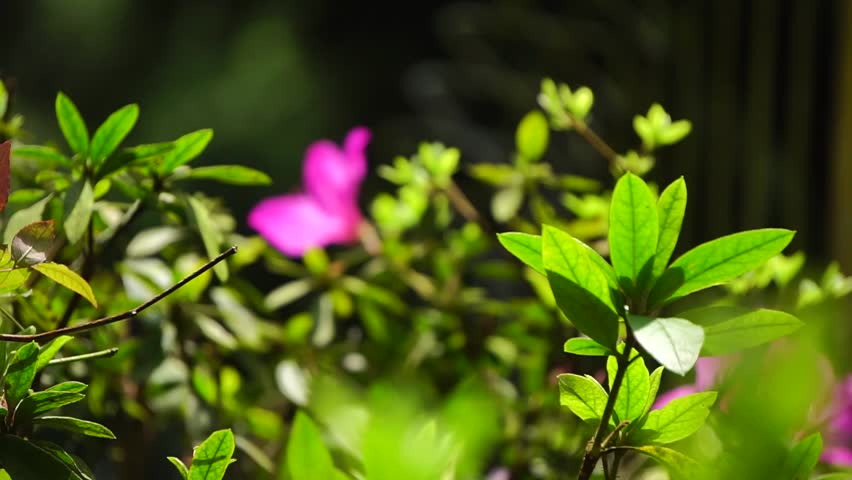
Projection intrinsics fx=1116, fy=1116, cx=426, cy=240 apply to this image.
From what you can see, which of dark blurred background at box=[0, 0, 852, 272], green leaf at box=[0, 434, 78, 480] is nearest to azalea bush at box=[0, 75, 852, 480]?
green leaf at box=[0, 434, 78, 480]

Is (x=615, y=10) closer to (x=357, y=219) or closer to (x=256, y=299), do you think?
(x=357, y=219)

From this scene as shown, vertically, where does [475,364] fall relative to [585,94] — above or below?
below

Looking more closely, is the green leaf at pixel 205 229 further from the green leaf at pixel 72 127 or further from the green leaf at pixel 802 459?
the green leaf at pixel 802 459

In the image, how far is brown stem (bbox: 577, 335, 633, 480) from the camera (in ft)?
0.92

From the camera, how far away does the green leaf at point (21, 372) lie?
0.28 metres

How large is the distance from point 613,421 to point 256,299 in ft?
1.01

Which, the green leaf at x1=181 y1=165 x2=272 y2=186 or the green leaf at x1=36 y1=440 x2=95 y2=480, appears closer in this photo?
the green leaf at x1=36 y1=440 x2=95 y2=480

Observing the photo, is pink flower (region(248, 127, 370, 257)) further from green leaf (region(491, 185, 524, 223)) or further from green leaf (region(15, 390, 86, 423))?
green leaf (region(15, 390, 86, 423))

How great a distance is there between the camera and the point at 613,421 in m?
0.30

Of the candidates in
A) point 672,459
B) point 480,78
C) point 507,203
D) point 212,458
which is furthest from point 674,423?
point 480,78

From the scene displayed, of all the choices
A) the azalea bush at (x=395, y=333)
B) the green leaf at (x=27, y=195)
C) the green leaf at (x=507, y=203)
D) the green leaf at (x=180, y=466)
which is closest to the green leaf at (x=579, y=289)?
the azalea bush at (x=395, y=333)

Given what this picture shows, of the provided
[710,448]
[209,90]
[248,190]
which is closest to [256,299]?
[710,448]

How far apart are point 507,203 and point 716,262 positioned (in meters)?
0.34

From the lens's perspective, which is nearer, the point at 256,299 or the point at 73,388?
the point at 73,388
